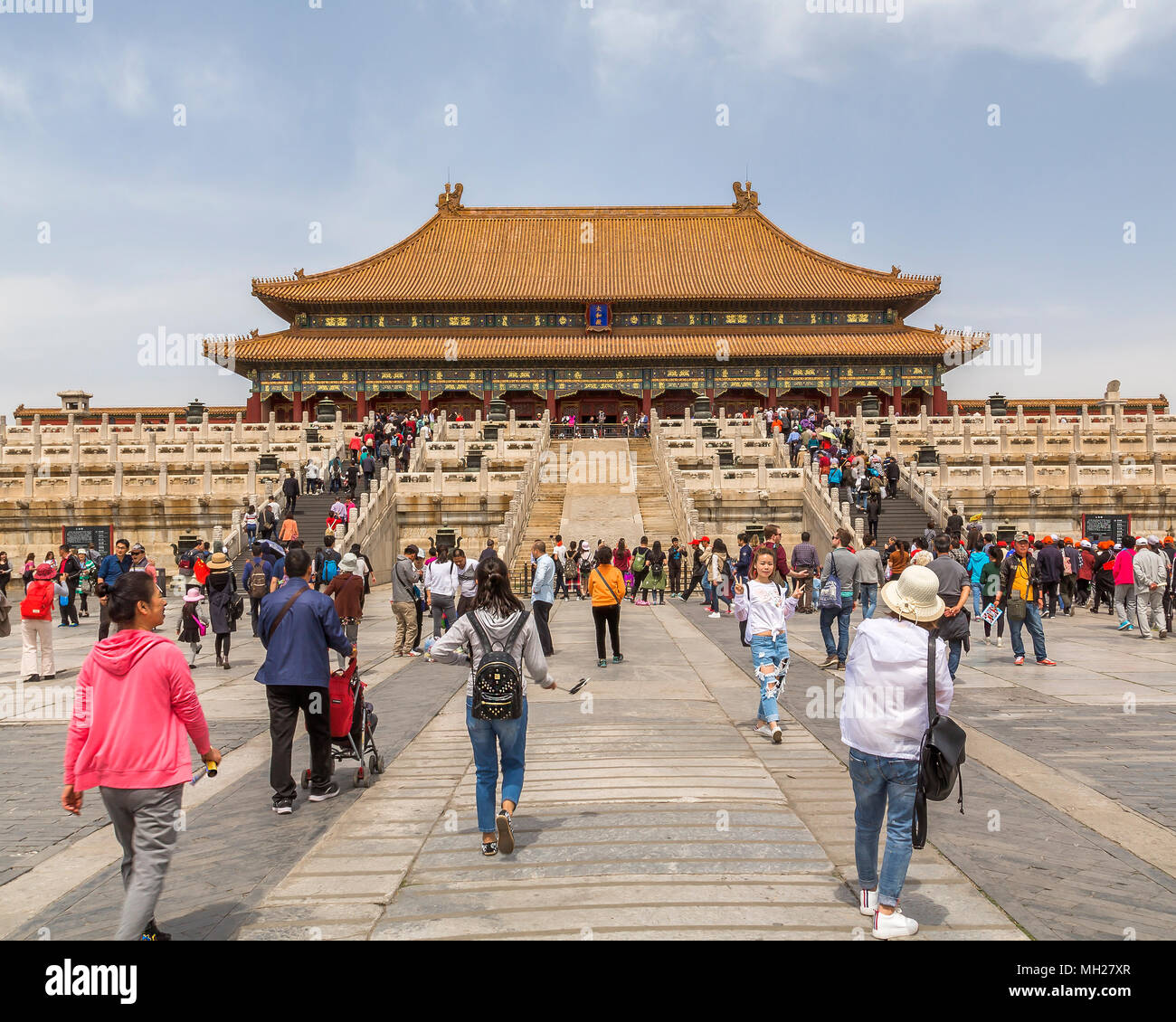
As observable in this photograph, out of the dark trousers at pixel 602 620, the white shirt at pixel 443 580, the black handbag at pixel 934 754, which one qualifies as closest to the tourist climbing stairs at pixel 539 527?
the white shirt at pixel 443 580

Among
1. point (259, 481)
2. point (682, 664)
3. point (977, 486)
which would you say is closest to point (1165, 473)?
point (977, 486)

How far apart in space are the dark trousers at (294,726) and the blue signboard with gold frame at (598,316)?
42901mm

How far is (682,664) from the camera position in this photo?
11180 mm

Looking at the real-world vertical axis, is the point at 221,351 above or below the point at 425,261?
below

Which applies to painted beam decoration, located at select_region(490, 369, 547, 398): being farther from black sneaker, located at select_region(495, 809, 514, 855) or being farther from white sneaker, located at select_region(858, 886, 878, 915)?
white sneaker, located at select_region(858, 886, 878, 915)

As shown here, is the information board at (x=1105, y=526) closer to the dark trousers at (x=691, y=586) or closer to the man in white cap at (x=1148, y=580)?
the man in white cap at (x=1148, y=580)

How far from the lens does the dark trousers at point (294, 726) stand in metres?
5.88

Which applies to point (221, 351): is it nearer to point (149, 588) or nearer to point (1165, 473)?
point (1165, 473)

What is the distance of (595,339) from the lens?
47.1 metres

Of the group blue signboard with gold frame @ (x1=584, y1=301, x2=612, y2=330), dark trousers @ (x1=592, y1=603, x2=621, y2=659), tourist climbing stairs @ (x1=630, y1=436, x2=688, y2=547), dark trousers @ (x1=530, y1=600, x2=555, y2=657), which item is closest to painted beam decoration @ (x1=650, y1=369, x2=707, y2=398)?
blue signboard with gold frame @ (x1=584, y1=301, x2=612, y2=330)

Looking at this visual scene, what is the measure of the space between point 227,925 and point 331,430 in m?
28.7

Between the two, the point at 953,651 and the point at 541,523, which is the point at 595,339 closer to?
the point at 541,523

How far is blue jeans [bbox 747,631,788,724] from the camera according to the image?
752 cm
